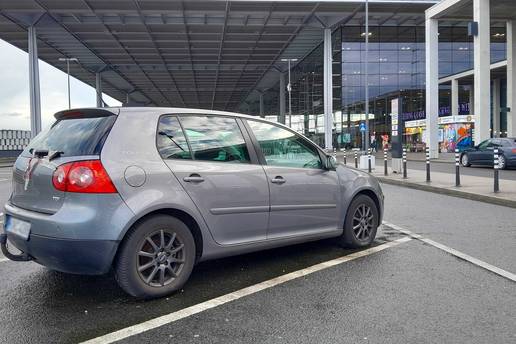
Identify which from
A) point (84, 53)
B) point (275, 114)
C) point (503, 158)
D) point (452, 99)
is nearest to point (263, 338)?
point (503, 158)

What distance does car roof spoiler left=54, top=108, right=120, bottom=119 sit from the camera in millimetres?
4191

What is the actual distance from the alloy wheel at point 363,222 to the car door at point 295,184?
0.40m

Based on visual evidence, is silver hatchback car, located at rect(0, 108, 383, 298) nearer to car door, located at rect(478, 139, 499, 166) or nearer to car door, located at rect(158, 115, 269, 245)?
car door, located at rect(158, 115, 269, 245)

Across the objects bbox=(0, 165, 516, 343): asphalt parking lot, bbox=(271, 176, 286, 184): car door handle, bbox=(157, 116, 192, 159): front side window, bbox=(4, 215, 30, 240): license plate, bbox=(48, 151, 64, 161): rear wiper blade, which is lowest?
bbox=(0, 165, 516, 343): asphalt parking lot

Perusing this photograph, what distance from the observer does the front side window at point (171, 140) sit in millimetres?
4238

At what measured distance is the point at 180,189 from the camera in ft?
13.6

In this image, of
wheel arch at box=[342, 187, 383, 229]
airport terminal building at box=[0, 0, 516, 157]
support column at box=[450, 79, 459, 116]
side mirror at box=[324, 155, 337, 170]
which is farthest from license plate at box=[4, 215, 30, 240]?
support column at box=[450, 79, 459, 116]

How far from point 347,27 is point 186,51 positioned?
1408 cm

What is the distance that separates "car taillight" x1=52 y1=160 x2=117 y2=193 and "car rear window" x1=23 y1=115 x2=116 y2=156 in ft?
0.43

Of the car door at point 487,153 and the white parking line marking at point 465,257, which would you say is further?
the car door at point 487,153

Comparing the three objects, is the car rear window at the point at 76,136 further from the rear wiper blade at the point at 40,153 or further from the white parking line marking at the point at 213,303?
the white parking line marking at the point at 213,303

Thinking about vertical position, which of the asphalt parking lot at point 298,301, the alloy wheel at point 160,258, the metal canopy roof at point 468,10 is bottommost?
the asphalt parking lot at point 298,301

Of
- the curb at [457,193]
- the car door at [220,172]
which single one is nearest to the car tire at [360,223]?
the car door at [220,172]

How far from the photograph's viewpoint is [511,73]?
31.9m
